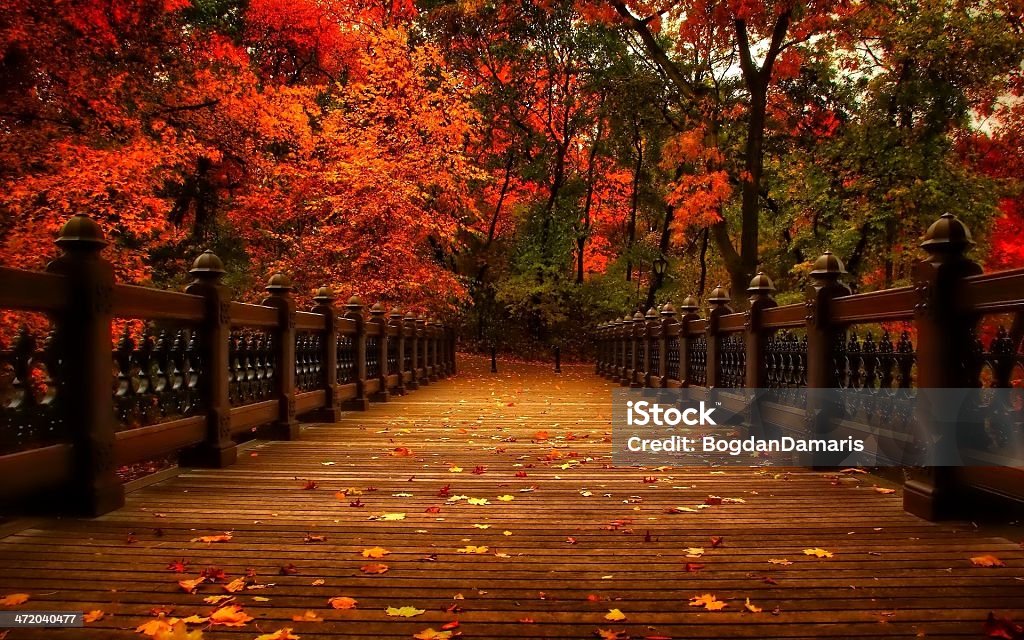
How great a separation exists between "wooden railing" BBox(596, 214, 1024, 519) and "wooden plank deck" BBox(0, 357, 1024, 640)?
0.37 metres

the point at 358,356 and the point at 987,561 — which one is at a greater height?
the point at 358,356

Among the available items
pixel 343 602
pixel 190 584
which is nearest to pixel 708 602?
pixel 343 602

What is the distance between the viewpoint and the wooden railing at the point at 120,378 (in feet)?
11.9

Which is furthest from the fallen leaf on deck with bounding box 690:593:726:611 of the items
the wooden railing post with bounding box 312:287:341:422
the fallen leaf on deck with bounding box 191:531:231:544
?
the wooden railing post with bounding box 312:287:341:422

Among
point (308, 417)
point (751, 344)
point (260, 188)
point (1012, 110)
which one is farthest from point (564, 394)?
point (1012, 110)

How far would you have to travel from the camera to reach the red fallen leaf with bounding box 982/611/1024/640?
2.35 m

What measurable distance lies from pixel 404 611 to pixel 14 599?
4.61 feet

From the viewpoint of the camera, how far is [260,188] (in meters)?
18.1

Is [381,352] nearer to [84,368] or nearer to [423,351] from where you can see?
[423,351]

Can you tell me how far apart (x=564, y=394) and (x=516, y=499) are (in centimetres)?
996

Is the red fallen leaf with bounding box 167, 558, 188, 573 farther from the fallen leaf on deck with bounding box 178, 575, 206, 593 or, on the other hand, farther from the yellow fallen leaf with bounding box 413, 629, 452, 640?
the yellow fallen leaf with bounding box 413, 629, 452, 640

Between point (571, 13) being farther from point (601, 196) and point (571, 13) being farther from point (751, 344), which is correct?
point (751, 344)

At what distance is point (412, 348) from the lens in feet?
51.0

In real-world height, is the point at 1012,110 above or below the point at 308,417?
above
